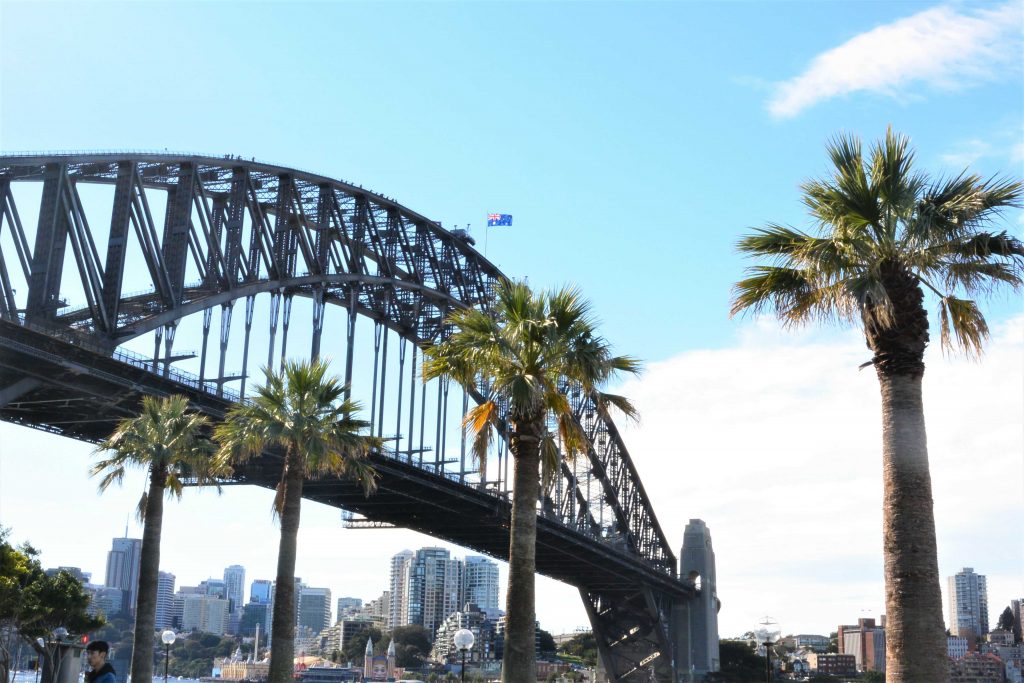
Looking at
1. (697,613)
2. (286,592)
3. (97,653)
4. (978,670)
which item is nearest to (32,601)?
(286,592)

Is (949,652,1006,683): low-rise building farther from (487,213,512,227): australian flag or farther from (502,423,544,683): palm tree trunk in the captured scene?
(502,423,544,683): palm tree trunk

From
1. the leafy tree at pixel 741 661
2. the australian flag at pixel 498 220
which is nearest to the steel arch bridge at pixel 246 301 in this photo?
the australian flag at pixel 498 220

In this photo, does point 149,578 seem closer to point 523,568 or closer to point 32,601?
point 32,601

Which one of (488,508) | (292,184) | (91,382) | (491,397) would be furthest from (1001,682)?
(491,397)

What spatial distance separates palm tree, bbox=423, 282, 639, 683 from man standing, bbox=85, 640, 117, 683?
1118 centimetres

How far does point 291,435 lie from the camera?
33.8 m

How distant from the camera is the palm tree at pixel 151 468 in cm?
3721

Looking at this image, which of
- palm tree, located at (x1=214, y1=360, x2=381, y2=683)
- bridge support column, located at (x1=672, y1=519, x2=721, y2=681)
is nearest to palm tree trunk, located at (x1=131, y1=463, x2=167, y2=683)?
palm tree, located at (x1=214, y1=360, x2=381, y2=683)

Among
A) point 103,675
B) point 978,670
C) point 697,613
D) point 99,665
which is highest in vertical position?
point 697,613

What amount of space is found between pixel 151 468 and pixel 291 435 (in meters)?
7.15

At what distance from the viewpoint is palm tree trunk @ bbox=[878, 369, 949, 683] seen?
53.4ft

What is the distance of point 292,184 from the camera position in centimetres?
7062

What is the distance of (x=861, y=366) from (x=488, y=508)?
64.1 meters

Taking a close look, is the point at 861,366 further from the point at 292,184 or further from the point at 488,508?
the point at 488,508
